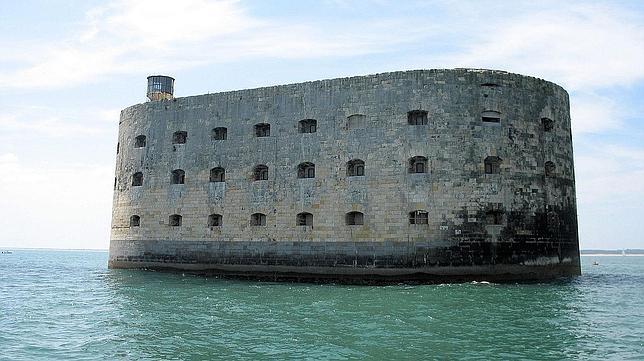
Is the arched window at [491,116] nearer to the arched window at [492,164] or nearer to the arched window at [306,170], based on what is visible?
the arched window at [492,164]

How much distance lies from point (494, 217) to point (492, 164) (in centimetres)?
196

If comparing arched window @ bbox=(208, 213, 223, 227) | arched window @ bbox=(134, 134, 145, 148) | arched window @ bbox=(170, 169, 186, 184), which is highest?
arched window @ bbox=(134, 134, 145, 148)

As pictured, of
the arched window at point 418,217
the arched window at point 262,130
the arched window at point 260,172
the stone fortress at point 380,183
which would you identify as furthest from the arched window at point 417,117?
the arched window at point 260,172

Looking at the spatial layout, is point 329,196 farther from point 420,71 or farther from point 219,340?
point 219,340

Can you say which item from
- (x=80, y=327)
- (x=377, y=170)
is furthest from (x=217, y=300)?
(x=377, y=170)

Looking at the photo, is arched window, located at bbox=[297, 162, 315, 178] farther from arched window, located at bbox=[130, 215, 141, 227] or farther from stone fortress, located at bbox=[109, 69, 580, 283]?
arched window, located at bbox=[130, 215, 141, 227]

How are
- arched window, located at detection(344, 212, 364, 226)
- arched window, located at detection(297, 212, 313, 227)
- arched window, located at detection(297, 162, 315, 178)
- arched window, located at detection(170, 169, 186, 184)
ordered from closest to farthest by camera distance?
arched window, located at detection(344, 212, 364, 226) → arched window, located at detection(297, 212, 313, 227) → arched window, located at detection(297, 162, 315, 178) → arched window, located at detection(170, 169, 186, 184)

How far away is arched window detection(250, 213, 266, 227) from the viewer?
78.6ft

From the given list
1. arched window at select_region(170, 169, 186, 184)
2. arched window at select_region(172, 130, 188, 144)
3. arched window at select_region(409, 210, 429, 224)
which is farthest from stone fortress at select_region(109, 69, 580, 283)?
arched window at select_region(172, 130, 188, 144)

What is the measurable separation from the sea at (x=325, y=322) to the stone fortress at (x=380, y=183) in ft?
5.26

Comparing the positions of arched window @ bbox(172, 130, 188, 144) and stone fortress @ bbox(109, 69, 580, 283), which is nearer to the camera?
stone fortress @ bbox(109, 69, 580, 283)

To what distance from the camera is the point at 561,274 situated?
73.8 ft

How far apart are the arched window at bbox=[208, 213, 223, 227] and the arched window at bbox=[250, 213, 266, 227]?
162 cm

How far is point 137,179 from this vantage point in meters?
27.2
